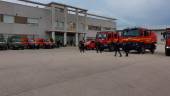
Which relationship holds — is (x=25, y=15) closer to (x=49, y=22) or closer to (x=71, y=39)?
(x=49, y=22)

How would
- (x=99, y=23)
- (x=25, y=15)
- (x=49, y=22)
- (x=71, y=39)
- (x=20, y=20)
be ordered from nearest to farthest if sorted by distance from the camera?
(x=20, y=20), (x=25, y=15), (x=49, y=22), (x=71, y=39), (x=99, y=23)

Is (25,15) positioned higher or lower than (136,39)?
higher

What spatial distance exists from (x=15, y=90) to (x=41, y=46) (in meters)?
34.4

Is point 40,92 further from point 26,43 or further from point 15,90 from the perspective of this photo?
point 26,43

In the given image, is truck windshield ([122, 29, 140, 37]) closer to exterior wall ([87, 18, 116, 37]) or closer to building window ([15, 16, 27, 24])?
building window ([15, 16, 27, 24])

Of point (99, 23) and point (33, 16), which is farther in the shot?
point (99, 23)

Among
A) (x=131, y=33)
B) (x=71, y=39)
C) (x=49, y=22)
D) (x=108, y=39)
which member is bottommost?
(x=71, y=39)

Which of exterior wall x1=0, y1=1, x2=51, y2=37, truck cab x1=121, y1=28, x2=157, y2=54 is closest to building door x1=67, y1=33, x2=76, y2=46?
exterior wall x1=0, y1=1, x2=51, y2=37

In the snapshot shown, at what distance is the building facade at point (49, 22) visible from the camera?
42750 mm

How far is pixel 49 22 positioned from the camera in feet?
164

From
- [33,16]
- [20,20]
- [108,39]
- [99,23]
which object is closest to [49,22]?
[33,16]

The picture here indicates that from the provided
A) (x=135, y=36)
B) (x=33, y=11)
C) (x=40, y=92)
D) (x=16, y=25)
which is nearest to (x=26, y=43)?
(x=16, y=25)

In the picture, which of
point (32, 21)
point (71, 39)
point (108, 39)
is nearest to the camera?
point (108, 39)

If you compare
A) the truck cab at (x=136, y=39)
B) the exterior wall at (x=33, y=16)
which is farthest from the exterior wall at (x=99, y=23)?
the truck cab at (x=136, y=39)
